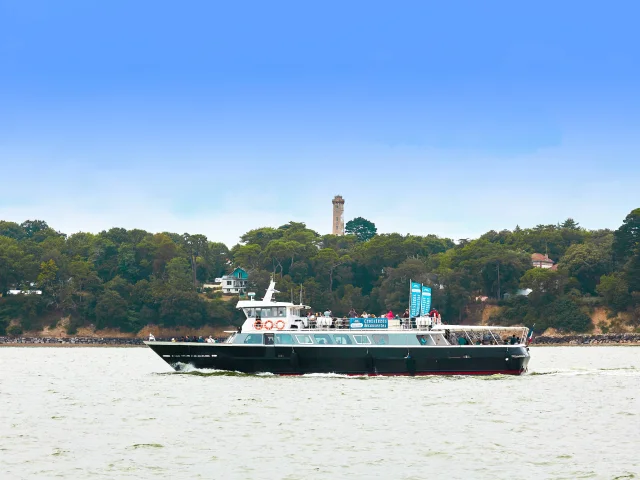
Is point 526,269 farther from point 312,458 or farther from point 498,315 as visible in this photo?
point 312,458

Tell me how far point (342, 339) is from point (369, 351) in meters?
1.76

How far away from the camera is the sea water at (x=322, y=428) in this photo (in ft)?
99.5

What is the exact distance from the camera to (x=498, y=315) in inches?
6033

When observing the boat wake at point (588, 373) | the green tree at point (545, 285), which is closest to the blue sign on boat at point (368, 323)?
the boat wake at point (588, 373)

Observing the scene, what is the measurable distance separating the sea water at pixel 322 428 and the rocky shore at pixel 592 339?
79.1 m

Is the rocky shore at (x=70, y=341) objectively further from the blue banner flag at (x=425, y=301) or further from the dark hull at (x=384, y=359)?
the blue banner flag at (x=425, y=301)

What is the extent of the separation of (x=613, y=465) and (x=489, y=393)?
19.8m

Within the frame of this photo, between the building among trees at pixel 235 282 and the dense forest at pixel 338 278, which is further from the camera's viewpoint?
the building among trees at pixel 235 282

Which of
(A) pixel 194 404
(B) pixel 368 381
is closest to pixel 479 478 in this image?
(A) pixel 194 404

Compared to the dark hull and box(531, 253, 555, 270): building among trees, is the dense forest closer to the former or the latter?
box(531, 253, 555, 270): building among trees

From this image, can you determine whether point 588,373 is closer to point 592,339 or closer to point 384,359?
point 384,359

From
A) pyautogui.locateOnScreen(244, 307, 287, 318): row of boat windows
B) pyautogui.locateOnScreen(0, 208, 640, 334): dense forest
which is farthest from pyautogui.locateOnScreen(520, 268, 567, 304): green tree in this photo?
pyautogui.locateOnScreen(244, 307, 287, 318): row of boat windows

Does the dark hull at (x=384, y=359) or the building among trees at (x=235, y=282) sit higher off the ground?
the building among trees at (x=235, y=282)

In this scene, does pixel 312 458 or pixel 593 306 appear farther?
pixel 593 306
